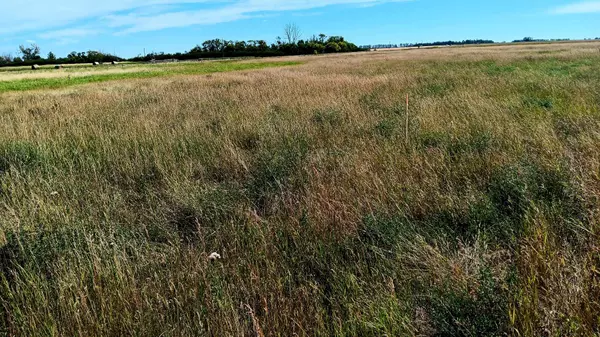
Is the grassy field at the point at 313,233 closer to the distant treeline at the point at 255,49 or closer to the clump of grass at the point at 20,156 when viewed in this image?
the clump of grass at the point at 20,156

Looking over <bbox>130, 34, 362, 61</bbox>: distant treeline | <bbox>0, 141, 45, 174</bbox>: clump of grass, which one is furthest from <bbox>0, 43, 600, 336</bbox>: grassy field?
<bbox>130, 34, 362, 61</bbox>: distant treeline

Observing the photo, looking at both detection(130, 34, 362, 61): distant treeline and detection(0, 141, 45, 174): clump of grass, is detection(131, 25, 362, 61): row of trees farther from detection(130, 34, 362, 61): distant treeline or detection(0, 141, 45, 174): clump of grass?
detection(0, 141, 45, 174): clump of grass

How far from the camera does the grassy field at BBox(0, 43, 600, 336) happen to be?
1960 millimetres

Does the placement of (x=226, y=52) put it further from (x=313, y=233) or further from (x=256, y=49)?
(x=313, y=233)

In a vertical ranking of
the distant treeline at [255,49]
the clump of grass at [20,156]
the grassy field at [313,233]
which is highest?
the distant treeline at [255,49]

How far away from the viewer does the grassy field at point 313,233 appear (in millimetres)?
1960

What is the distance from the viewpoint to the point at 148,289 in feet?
7.55

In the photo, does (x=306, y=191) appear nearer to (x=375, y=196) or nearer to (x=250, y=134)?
(x=375, y=196)

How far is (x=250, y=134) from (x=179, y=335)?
4879 millimetres

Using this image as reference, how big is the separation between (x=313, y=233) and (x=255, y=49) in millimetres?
114582

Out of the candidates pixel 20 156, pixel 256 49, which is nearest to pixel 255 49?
pixel 256 49

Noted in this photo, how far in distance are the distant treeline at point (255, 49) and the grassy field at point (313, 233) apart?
98.5m

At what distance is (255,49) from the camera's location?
11031 cm

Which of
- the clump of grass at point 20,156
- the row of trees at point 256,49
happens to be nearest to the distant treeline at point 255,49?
the row of trees at point 256,49
